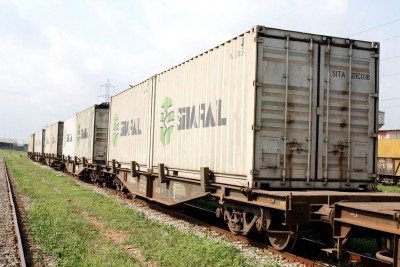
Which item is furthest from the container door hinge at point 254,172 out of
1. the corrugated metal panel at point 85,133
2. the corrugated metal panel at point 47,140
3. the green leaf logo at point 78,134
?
the corrugated metal panel at point 47,140

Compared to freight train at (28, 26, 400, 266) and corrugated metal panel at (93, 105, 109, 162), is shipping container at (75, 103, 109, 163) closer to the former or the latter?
corrugated metal panel at (93, 105, 109, 162)

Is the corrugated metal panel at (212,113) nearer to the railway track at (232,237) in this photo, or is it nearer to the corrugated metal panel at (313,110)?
the corrugated metal panel at (313,110)

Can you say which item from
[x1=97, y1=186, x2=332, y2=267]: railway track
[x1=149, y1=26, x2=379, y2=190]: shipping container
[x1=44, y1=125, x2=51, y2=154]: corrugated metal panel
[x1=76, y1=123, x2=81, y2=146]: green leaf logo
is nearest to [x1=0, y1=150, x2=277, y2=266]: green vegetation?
[x1=97, y1=186, x2=332, y2=267]: railway track

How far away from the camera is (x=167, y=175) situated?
1156 centimetres

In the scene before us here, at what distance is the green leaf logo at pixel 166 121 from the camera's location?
453 inches

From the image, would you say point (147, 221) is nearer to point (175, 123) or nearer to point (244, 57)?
point (175, 123)

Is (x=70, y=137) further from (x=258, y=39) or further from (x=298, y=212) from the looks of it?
(x=298, y=212)

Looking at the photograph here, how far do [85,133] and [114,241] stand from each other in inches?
583

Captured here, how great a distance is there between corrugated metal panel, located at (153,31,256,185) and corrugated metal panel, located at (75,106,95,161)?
994 cm

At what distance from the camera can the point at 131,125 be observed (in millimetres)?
15086

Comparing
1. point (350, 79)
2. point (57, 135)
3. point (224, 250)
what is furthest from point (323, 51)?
point (57, 135)

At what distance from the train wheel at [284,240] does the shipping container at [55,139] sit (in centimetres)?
2818

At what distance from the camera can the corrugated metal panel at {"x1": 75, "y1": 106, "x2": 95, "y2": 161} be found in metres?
21.4

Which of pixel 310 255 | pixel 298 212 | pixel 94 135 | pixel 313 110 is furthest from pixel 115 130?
pixel 298 212
